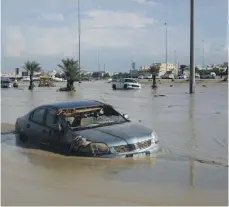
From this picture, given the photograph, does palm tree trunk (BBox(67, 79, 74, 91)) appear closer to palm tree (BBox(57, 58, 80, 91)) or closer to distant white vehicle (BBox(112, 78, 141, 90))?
palm tree (BBox(57, 58, 80, 91))

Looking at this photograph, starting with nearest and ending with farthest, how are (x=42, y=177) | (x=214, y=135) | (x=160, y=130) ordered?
(x=42, y=177)
(x=214, y=135)
(x=160, y=130)

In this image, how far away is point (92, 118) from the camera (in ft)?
30.3

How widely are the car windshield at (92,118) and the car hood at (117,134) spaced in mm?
341

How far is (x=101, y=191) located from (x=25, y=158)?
3241mm

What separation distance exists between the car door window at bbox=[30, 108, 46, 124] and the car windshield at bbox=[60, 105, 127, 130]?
0.90 meters

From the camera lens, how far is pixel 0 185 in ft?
20.5

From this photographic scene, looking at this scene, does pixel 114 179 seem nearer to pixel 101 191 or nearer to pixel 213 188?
pixel 101 191

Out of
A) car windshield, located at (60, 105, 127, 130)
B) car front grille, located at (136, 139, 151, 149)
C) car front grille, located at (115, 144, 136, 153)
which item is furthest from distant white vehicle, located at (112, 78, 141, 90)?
car front grille, located at (115, 144, 136, 153)

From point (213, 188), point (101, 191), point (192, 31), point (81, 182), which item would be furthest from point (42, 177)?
point (192, 31)

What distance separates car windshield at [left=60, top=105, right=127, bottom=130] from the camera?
899 cm

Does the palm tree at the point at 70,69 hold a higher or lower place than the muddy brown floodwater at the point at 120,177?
higher

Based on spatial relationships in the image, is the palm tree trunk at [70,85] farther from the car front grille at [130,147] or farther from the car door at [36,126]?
the car front grille at [130,147]

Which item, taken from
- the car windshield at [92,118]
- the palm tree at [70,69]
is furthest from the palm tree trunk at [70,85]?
the car windshield at [92,118]

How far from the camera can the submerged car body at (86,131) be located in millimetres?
8086
